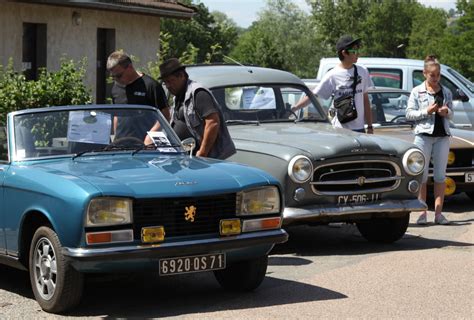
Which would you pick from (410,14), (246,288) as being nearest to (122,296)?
(246,288)

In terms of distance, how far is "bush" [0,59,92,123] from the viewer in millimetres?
13953

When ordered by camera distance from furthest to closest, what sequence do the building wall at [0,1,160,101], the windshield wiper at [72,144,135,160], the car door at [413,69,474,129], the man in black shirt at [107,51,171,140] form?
1. the building wall at [0,1,160,101]
2. the car door at [413,69,474,129]
3. the man in black shirt at [107,51,171,140]
4. the windshield wiper at [72,144,135,160]

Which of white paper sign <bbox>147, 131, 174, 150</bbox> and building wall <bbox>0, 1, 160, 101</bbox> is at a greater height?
building wall <bbox>0, 1, 160, 101</bbox>

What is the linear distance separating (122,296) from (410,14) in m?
99.7

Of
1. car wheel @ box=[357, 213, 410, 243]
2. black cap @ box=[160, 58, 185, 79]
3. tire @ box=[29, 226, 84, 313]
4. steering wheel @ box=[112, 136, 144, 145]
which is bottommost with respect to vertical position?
car wheel @ box=[357, 213, 410, 243]

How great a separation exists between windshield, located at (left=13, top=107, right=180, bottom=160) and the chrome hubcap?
3.02 ft

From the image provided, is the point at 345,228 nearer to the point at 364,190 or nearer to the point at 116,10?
the point at 364,190

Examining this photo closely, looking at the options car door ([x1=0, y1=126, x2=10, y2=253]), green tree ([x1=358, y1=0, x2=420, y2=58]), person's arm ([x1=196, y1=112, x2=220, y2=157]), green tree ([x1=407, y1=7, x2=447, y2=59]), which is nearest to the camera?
car door ([x1=0, y1=126, x2=10, y2=253])

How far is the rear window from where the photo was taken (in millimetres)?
17750

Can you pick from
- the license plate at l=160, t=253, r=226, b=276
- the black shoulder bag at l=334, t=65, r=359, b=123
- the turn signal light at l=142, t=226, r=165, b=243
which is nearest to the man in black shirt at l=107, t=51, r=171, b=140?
the black shoulder bag at l=334, t=65, r=359, b=123

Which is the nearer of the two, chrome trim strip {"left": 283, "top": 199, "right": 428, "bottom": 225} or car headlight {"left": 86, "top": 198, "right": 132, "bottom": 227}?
car headlight {"left": 86, "top": 198, "right": 132, "bottom": 227}

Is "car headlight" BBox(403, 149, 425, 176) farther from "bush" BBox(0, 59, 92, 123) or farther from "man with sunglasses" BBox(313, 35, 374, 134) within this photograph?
"bush" BBox(0, 59, 92, 123)

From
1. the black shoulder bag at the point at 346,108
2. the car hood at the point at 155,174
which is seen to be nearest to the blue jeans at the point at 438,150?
the black shoulder bag at the point at 346,108

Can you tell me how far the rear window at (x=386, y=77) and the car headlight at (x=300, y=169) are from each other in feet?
27.6
